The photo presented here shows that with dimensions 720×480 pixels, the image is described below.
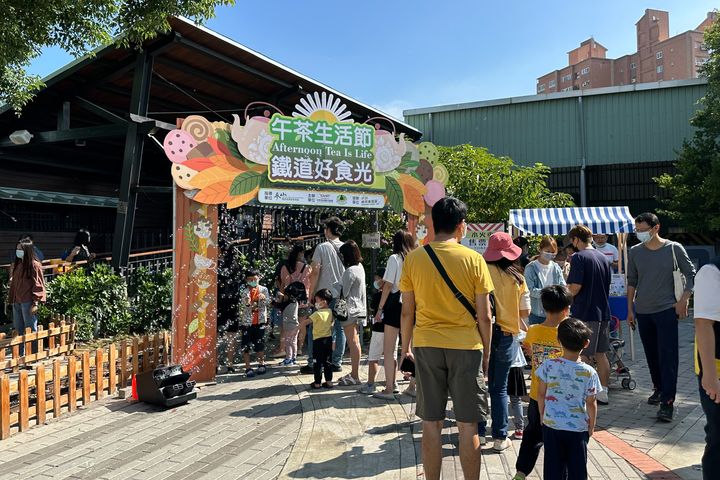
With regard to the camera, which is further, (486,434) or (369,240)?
(369,240)

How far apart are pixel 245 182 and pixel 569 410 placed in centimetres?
490

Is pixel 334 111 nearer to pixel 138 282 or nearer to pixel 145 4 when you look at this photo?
pixel 145 4

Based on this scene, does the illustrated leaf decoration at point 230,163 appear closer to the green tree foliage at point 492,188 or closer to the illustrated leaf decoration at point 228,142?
the illustrated leaf decoration at point 228,142

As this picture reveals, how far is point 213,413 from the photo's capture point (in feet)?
17.1

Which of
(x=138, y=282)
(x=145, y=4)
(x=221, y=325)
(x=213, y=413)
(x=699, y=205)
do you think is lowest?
(x=213, y=413)

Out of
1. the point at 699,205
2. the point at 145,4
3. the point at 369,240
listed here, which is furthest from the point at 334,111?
the point at 699,205

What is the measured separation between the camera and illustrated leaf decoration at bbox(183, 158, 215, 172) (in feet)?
20.2

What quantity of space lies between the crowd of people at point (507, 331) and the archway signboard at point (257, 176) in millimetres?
981

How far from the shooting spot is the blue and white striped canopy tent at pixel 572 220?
859cm

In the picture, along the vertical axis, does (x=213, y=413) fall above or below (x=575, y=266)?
below

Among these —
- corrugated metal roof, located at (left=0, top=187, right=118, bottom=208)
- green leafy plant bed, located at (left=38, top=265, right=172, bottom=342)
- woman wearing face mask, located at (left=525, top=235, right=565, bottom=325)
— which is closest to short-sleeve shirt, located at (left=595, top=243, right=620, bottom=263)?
woman wearing face mask, located at (left=525, top=235, right=565, bottom=325)

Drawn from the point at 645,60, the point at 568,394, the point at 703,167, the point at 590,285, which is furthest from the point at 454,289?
the point at 645,60

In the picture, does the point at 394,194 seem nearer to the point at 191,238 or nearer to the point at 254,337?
the point at 254,337

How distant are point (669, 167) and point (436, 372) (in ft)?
72.9
